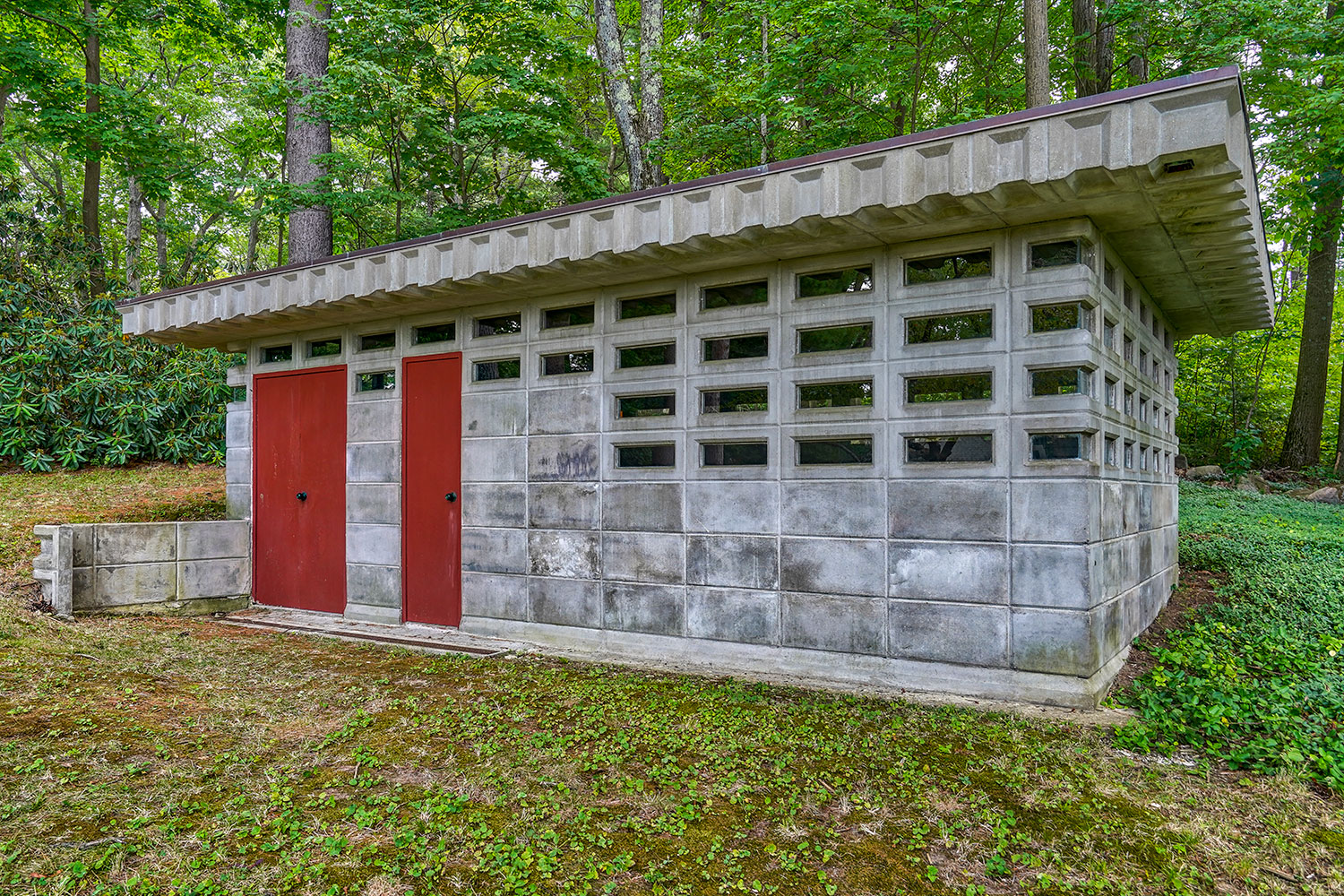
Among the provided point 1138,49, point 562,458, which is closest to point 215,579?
point 562,458

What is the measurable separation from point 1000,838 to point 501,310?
480 cm

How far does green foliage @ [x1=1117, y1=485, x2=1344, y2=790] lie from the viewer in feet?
11.6

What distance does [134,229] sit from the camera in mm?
17406

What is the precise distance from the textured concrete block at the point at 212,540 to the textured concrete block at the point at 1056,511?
678cm

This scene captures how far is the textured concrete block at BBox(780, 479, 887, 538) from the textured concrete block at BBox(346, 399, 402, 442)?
350cm

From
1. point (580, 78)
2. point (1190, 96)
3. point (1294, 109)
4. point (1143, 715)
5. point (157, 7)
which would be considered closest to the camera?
point (1190, 96)

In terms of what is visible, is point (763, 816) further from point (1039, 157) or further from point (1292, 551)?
point (1292, 551)

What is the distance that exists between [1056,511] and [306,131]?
10097 mm

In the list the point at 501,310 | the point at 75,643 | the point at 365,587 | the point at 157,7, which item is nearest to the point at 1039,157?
the point at 501,310

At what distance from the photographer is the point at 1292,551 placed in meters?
7.46

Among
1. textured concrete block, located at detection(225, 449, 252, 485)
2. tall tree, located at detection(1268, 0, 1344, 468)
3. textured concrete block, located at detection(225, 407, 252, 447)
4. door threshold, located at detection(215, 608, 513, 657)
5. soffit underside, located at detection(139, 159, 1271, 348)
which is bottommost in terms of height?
door threshold, located at detection(215, 608, 513, 657)

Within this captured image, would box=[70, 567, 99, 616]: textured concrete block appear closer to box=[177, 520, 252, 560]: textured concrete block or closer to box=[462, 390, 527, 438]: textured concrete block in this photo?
box=[177, 520, 252, 560]: textured concrete block

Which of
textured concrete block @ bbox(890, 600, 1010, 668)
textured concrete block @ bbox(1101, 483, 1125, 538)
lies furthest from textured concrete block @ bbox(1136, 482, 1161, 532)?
textured concrete block @ bbox(890, 600, 1010, 668)

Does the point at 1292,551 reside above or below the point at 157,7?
below
